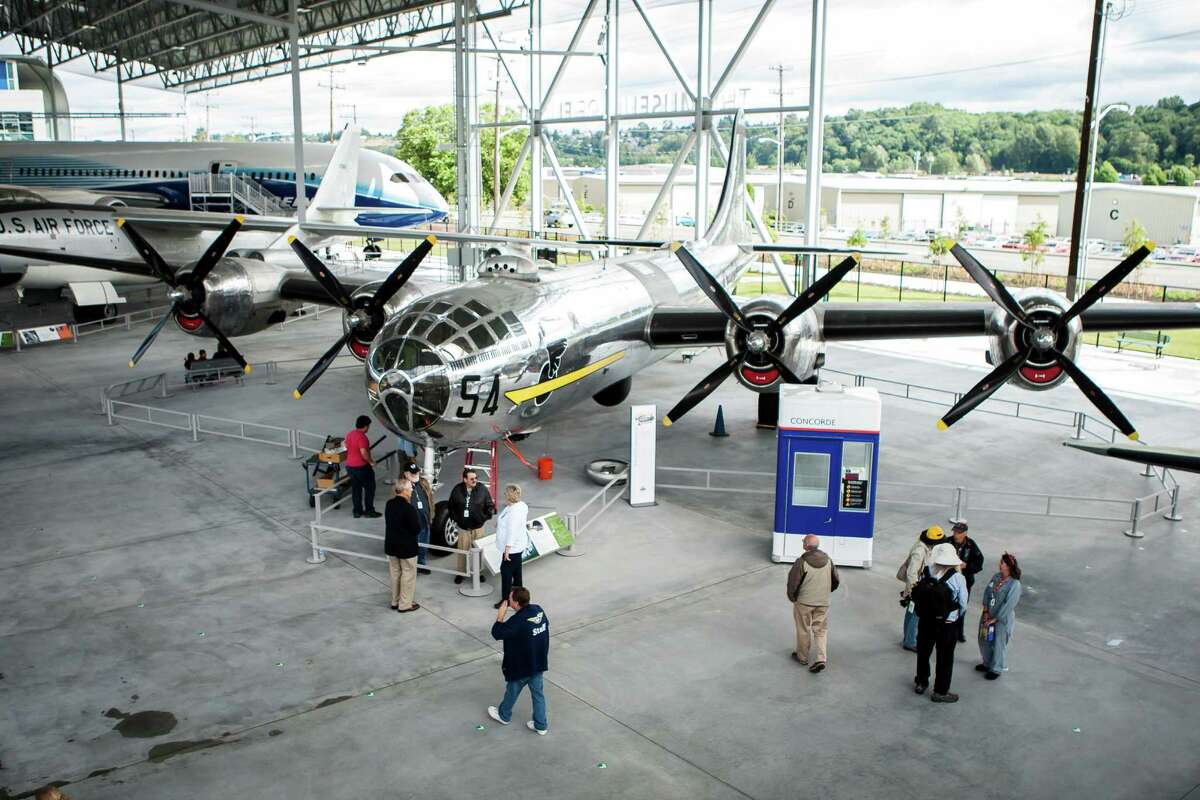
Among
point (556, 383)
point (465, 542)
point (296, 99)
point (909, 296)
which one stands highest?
point (296, 99)

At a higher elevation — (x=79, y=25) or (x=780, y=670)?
(x=79, y=25)

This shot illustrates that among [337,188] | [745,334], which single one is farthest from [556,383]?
[337,188]

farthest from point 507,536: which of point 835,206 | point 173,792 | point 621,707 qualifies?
point 835,206

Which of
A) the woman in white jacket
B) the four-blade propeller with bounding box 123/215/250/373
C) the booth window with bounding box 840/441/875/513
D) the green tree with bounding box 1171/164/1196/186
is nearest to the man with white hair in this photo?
the booth window with bounding box 840/441/875/513

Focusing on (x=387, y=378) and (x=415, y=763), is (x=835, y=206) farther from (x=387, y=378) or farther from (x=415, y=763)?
(x=415, y=763)

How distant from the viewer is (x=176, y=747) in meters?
8.88

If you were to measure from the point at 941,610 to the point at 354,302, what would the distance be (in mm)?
13250

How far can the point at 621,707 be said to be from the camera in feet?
31.6

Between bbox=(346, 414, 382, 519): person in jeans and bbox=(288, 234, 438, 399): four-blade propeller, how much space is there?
9.73ft

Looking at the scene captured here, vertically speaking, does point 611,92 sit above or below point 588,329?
above

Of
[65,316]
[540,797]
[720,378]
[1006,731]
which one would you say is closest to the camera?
[540,797]

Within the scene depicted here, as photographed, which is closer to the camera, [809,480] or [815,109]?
[809,480]

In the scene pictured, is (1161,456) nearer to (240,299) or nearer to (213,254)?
(213,254)

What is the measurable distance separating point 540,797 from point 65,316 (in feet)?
118
